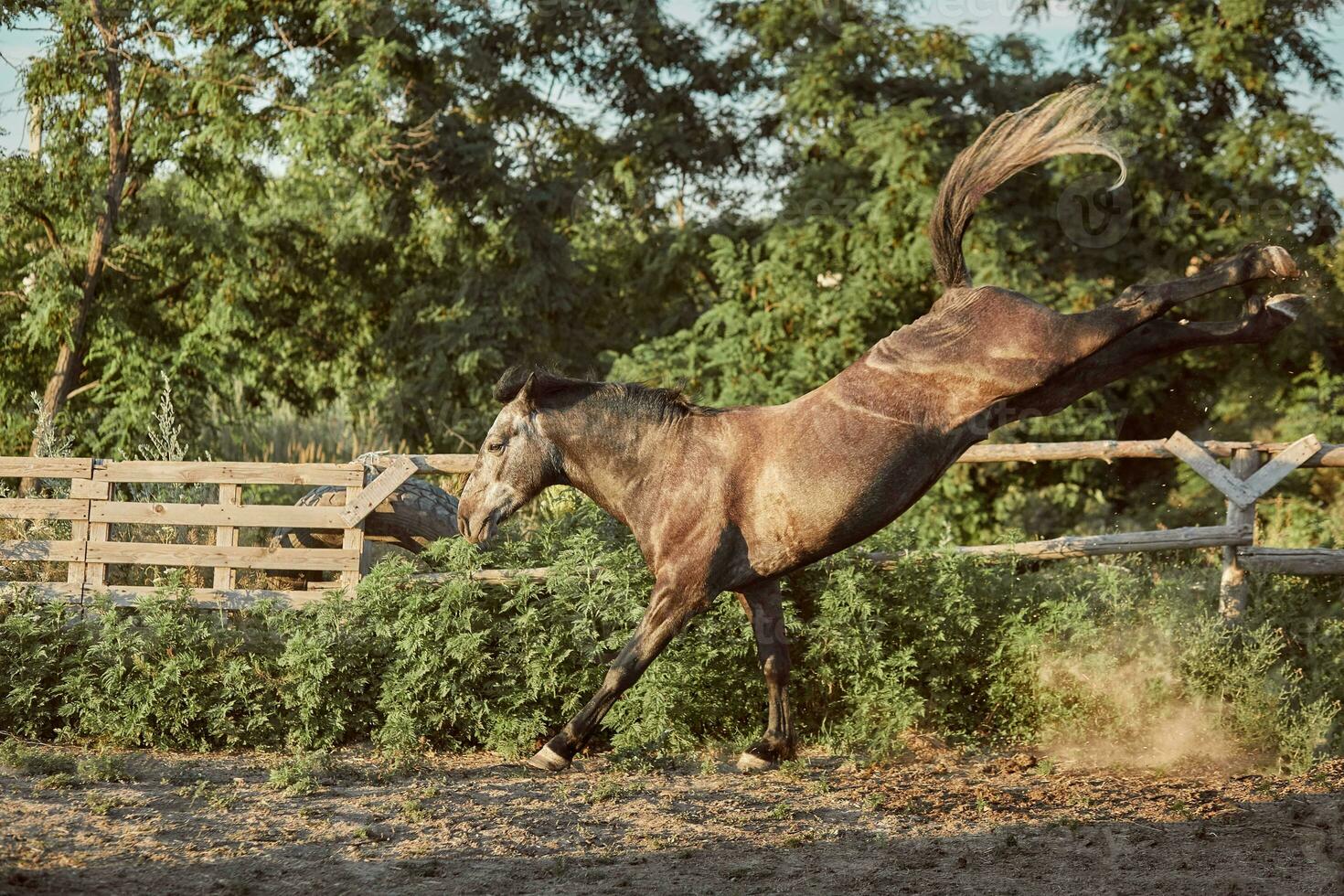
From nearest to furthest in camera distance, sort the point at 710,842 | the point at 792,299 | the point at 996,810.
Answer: the point at 710,842
the point at 996,810
the point at 792,299

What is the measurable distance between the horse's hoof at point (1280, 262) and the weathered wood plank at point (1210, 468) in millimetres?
2767

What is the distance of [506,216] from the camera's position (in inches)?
589

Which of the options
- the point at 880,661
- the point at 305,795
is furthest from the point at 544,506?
the point at 305,795

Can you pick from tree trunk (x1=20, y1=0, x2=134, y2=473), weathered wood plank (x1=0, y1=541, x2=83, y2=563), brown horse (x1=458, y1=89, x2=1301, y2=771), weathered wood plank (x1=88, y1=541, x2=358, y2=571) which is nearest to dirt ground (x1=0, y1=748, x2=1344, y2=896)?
brown horse (x1=458, y1=89, x2=1301, y2=771)

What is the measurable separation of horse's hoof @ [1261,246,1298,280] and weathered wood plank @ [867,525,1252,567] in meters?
2.77

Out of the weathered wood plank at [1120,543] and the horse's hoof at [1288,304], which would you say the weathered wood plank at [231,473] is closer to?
the weathered wood plank at [1120,543]

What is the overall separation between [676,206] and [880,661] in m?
11.2

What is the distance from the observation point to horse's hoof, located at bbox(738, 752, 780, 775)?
614cm

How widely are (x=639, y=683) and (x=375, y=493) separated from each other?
2028 mm

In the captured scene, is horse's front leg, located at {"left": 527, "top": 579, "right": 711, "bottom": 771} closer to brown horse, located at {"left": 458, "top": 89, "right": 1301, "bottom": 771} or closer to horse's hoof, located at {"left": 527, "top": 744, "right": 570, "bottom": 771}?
brown horse, located at {"left": 458, "top": 89, "right": 1301, "bottom": 771}

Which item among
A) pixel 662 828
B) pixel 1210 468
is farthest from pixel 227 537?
pixel 1210 468

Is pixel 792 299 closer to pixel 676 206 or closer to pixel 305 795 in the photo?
pixel 676 206

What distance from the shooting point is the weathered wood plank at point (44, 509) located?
780 cm

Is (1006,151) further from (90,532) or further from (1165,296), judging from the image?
(90,532)
